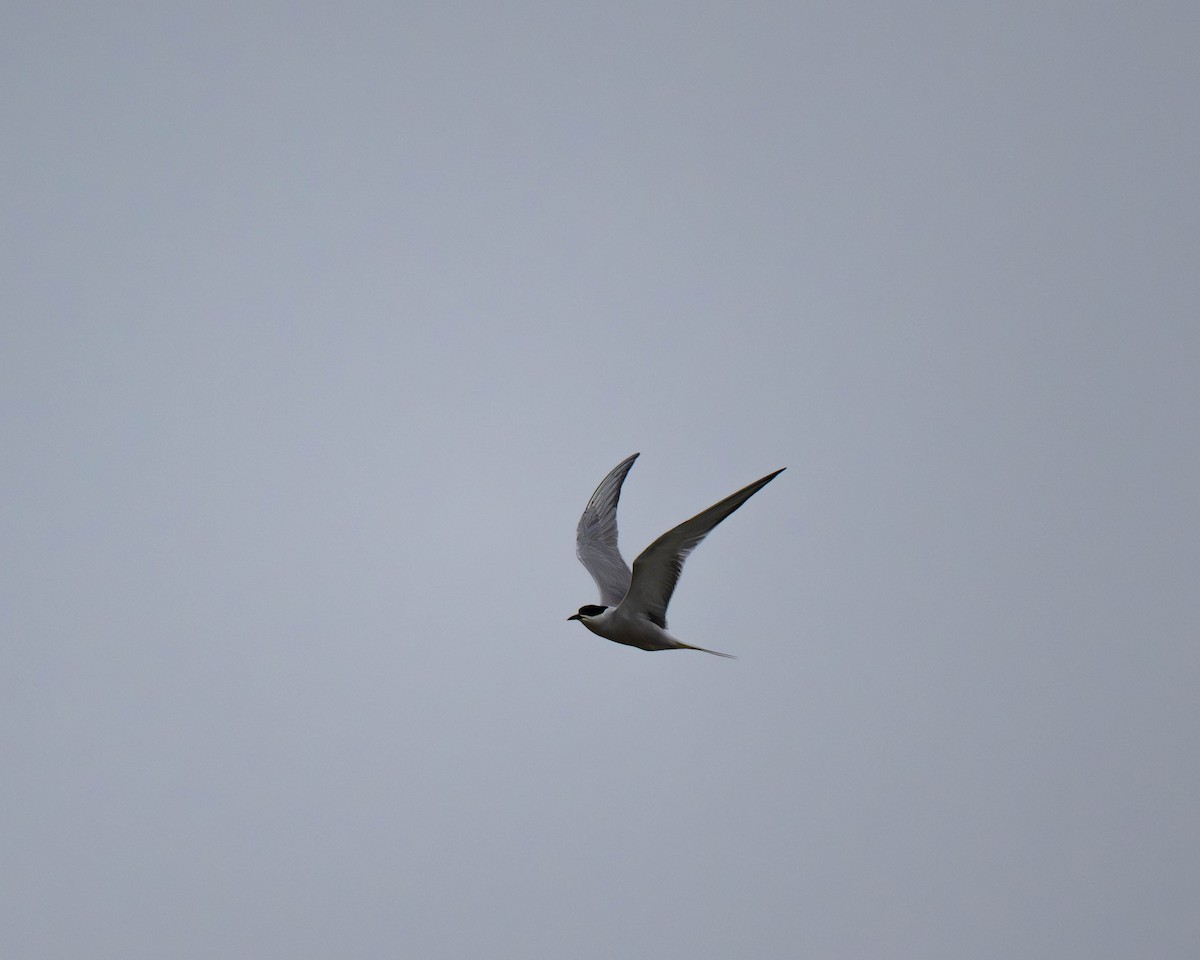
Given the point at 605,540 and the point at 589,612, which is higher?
the point at 605,540

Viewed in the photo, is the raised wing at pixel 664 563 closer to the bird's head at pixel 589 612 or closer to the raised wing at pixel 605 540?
the bird's head at pixel 589 612

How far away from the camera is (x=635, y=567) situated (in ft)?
19.2

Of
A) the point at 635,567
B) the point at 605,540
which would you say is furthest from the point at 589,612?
the point at 605,540

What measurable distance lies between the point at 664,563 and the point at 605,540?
6.28ft

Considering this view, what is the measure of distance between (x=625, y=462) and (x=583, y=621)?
1708mm

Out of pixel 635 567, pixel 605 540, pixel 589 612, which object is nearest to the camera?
pixel 635 567

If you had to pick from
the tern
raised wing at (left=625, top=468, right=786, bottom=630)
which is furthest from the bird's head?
raised wing at (left=625, top=468, right=786, bottom=630)

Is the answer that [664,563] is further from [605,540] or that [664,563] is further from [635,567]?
[605,540]

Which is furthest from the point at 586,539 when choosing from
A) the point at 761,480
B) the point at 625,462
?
the point at 761,480

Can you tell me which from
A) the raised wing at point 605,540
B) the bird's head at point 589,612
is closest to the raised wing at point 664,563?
the bird's head at point 589,612

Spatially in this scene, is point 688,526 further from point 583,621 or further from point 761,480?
point 583,621

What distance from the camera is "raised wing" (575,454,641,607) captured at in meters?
7.47

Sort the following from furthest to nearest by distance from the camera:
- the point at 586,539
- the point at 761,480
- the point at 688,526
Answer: the point at 586,539
the point at 688,526
the point at 761,480

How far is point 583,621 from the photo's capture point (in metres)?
6.55
